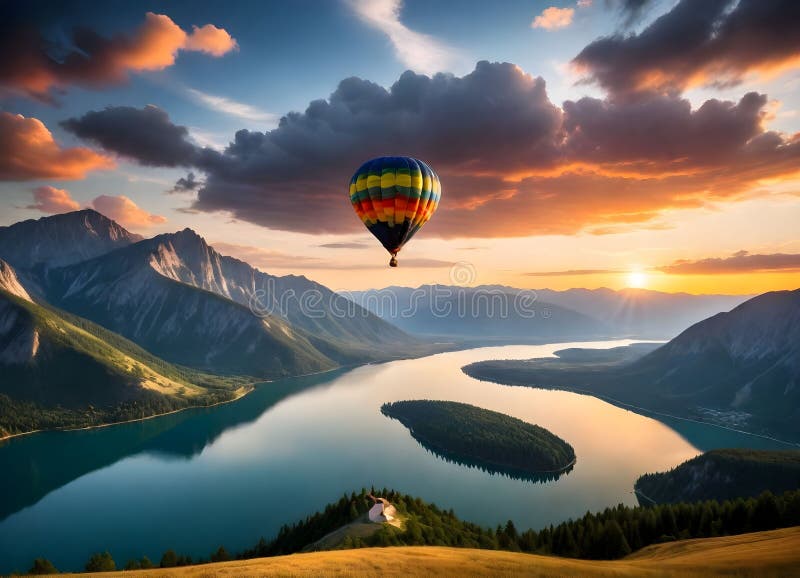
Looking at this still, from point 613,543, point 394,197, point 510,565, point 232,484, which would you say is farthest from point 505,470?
point 510,565

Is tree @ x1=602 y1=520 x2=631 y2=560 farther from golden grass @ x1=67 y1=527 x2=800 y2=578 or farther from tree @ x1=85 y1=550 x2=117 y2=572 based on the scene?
tree @ x1=85 y1=550 x2=117 y2=572

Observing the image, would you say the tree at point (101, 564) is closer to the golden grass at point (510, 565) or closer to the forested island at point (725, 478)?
the golden grass at point (510, 565)

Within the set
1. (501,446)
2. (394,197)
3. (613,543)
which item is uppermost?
(394,197)

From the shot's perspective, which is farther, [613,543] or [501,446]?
[501,446]

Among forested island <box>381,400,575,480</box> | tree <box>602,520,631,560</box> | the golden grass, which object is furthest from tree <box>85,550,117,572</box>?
forested island <box>381,400,575,480</box>

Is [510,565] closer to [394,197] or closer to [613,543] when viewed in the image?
[613,543]

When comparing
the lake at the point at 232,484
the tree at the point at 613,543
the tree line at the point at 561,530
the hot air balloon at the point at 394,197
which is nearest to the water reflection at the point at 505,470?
the lake at the point at 232,484

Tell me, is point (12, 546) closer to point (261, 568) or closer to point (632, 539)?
point (261, 568)
